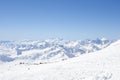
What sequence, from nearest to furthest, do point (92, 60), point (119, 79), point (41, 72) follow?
point (119, 79) < point (41, 72) < point (92, 60)

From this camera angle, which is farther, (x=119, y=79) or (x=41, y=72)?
(x=41, y=72)

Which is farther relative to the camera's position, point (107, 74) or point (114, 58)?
point (114, 58)

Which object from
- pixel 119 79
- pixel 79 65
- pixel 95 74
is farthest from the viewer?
pixel 79 65

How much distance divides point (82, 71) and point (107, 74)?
3.99 metres

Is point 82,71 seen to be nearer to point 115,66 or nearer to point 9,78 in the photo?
point 115,66

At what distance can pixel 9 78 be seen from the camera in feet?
101

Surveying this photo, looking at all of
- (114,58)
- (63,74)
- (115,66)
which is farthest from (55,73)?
(114,58)

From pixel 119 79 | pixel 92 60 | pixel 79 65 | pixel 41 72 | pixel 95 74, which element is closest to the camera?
pixel 119 79

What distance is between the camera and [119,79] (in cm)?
2750

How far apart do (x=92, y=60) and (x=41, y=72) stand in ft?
37.5

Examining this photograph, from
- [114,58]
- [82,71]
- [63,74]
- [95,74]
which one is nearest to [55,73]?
[63,74]

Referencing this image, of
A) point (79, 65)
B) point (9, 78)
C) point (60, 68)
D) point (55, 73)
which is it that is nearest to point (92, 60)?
point (79, 65)

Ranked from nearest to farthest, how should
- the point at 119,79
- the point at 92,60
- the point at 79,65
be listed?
the point at 119,79 → the point at 79,65 → the point at 92,60

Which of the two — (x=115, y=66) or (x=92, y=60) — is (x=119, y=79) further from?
(x=92, y=60)
